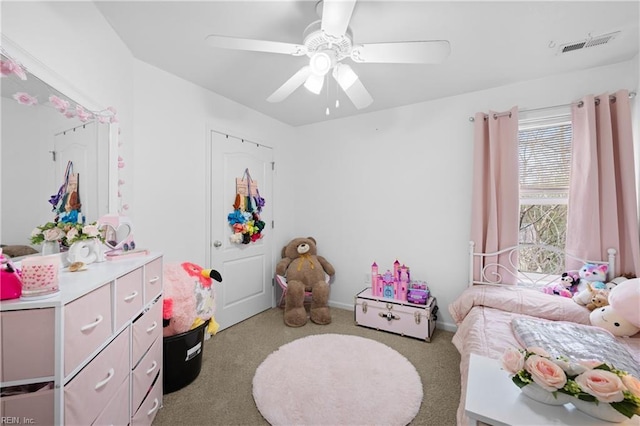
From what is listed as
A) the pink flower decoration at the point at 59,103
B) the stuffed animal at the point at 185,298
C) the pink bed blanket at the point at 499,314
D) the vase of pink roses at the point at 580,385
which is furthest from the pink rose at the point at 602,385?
the pink flower decoration at the point at 59,103

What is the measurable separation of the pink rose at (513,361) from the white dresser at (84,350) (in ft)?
4.70

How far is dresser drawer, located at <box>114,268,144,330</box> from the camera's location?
1181 millimetres

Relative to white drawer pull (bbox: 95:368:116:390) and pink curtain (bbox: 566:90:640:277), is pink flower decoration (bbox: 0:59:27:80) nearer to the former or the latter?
white drawer pull (bbox: 95:368:116:390)

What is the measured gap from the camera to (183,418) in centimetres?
163

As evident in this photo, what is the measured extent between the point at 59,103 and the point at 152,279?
971 mm

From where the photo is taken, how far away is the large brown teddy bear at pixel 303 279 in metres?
2.96

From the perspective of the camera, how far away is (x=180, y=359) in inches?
73.2

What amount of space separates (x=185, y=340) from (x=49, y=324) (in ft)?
3.90

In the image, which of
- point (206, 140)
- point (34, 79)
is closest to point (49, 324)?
point (34, 79)

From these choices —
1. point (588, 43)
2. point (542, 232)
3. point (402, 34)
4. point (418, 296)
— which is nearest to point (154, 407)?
point (418, 296)

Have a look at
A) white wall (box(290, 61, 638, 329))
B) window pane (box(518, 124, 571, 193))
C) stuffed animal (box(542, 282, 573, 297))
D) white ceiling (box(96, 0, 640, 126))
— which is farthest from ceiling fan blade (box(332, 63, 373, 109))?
stuffed animal (box(542, 282, 573, 297))

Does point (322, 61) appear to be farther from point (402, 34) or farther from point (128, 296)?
point (128, 296)

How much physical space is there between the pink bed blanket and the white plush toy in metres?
0.06

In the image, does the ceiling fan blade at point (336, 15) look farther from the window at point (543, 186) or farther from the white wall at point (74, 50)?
the window at point (543, 186)
